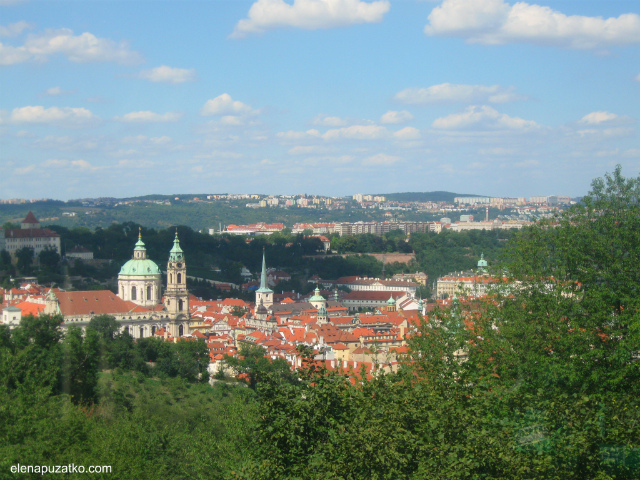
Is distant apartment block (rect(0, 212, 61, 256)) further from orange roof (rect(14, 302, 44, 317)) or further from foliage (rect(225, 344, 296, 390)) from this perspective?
foliage (rect(225, 344, 296, 390))

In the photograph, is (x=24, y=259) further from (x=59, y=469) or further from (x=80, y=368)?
(x=59, y=469)

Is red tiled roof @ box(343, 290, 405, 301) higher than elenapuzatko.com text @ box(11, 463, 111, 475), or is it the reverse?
elenapuzatko.com text @ box(11, 463, 111, 475)

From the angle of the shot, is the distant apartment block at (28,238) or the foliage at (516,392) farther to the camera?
the distant apartment block at (28,238)

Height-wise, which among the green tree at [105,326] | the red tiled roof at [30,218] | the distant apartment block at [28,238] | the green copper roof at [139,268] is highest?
the red tiled roof at [30,218]

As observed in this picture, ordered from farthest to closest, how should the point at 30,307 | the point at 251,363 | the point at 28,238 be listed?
the point at 28,238 → the point at 30,307 → the point at 251,363

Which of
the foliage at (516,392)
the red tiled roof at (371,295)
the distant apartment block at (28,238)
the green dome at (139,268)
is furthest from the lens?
the red tiled roof at (371,295)

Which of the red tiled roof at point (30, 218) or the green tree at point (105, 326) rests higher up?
the red tiled roof at point (30, 218)

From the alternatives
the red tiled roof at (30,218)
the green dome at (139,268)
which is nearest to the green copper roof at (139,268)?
the green dome at (139,268)

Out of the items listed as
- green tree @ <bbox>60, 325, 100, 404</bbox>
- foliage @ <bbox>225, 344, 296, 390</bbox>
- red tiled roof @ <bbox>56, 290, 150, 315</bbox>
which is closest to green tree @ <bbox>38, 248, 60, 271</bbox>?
red tiled roof @ <bbox>56, 290, 150, 315</bbox>

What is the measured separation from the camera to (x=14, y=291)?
45.2 metres

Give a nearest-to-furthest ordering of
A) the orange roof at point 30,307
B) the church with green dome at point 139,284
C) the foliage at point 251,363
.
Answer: the foliage at point 251,363 < the orange roof at point 30,307 < the church with green dome at point 139,284

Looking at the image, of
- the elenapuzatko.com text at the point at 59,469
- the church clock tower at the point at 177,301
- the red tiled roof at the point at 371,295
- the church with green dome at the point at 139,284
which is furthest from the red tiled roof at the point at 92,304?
the elenapuzatko.com text at the point at 59,469

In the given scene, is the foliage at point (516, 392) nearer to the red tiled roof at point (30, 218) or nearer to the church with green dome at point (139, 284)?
the church with green dome at point (139, 284)

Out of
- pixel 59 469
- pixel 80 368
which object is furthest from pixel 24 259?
pixel 59 469
